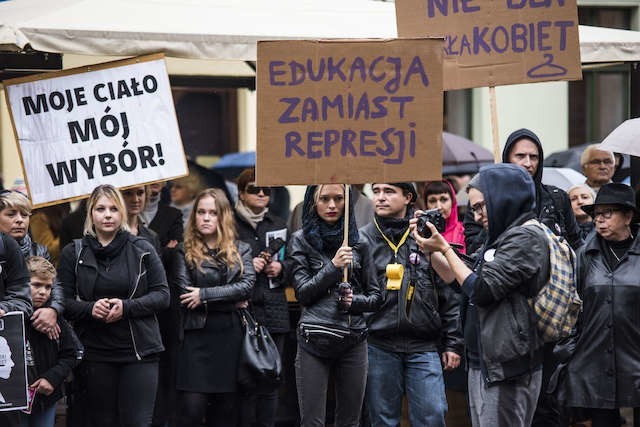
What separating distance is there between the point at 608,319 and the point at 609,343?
0.15 m

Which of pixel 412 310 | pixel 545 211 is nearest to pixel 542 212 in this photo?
pixel 545 211

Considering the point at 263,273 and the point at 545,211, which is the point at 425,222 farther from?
the point at 263,273

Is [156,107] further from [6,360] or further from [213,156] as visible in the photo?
[213,156]

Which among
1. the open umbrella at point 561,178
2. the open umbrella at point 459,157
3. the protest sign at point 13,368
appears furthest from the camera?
the open umbrella at point 459,157

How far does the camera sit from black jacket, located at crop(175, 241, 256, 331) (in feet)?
23.9

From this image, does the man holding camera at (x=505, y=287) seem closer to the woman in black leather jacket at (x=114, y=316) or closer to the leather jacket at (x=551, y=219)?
the leather jacket at (x=551, y=219)

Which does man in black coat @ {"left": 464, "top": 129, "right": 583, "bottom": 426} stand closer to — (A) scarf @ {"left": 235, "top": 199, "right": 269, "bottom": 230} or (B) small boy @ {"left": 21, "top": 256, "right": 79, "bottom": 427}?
(A) scarf @ {"left": 235, "top": 199, "right": 269, "bottom": 230}

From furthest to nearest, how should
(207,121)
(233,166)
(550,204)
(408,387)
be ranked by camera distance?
(207,121)
(233,166)
(550,204)
(408,387)

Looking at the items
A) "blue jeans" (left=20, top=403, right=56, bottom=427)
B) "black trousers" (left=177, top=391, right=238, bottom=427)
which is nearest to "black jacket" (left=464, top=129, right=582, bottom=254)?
"black trousers" (left=177, top=391, right=238, bottom=427)

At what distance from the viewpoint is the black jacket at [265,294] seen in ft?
25.5

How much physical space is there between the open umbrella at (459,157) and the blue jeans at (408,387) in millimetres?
5564

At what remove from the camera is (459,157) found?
40.9 ft

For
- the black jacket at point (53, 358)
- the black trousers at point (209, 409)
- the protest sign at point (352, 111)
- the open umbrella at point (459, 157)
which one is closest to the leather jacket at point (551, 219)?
the protest sign at point (352, 111)

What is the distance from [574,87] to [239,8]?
10.4m
